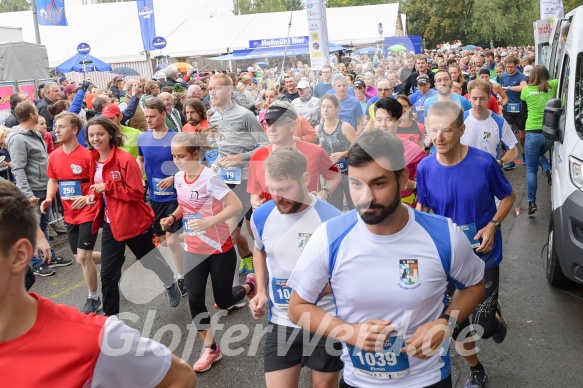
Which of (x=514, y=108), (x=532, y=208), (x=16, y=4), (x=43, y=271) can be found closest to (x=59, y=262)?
(x=43, y=271)

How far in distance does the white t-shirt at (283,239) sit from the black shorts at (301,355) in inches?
4.0

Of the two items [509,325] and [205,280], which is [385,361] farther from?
[509,325]

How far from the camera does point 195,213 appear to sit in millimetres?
4891

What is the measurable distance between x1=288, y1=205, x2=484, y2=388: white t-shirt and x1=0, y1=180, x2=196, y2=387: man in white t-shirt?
2.94ft

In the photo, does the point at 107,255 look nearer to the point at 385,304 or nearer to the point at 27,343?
the point at 385,304

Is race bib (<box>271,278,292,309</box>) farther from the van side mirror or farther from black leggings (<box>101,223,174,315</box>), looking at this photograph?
the van side mirror

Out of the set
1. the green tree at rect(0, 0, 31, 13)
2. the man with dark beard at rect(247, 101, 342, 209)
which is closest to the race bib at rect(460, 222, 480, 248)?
the man with dark beard at rect(247, 101, 342, 209)

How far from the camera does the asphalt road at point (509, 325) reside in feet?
14.5

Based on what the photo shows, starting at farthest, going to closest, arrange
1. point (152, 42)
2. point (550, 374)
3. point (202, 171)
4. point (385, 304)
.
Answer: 1. point (152, 42)
2. point (202, 171)
3. point (550, 374)
4. point (385, 304)

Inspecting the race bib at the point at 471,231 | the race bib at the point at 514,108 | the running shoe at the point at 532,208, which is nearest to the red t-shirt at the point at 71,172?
the race bib at the point at 471,231

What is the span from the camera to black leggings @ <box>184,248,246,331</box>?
4621mm

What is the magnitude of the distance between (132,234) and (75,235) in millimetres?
754

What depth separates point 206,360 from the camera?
15.4ft

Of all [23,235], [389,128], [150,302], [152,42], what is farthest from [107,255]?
[152,42]
